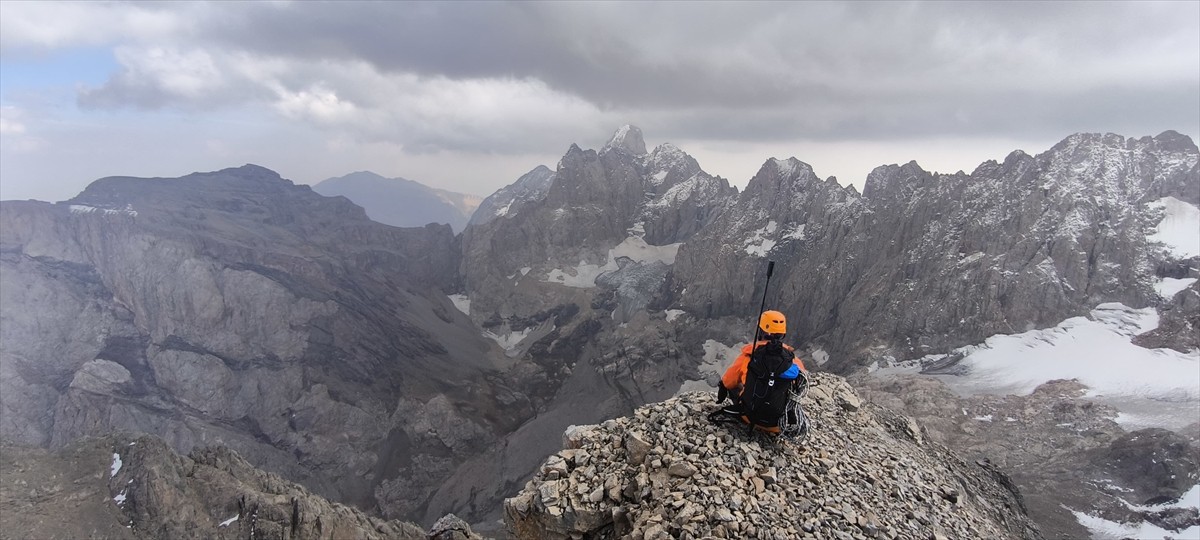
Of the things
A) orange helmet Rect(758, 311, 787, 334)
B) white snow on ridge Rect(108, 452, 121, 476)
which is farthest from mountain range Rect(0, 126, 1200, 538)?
orange helmet Rect(758, 311, 787, 334)

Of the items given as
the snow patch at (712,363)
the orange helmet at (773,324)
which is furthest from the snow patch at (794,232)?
the orange helmet at (773,324)

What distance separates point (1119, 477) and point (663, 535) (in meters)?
82.2

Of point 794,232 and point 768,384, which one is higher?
point 768,384

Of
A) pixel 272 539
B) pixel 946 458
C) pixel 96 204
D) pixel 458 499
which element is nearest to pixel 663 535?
pixel 946 458

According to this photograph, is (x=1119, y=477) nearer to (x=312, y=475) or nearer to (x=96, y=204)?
(x=312, y=475)

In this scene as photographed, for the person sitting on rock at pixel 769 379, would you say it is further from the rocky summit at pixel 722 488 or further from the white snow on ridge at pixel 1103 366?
the white snow on ridge at pixel 1103 366

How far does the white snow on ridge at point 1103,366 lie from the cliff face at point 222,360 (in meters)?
102

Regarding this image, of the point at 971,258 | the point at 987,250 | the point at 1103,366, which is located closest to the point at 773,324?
the point at 1103,366

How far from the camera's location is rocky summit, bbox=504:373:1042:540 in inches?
448

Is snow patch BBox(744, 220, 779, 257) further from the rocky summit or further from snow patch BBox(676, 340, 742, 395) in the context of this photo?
the rocky summit

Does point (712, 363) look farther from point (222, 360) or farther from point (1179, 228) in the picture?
point (222, 360)

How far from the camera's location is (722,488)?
461 inches

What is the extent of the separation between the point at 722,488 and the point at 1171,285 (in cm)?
13785

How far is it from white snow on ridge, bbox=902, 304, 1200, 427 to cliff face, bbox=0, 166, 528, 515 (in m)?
102
